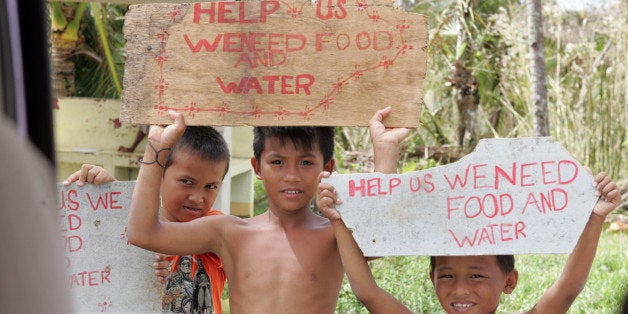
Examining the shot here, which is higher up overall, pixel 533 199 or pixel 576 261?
pixel 533 199

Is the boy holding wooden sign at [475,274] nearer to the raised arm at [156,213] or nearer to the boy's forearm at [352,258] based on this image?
the boy's forearm at [352,258]

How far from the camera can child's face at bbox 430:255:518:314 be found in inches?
107

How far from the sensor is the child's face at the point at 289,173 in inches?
113

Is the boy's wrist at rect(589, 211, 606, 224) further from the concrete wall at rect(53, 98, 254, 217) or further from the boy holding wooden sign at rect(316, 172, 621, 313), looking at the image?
the concrete wall at rect(53, 98, 254, 217)

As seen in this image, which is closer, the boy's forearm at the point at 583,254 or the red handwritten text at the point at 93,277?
the boy's forearm at the point at 583,254

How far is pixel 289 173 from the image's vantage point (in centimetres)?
286

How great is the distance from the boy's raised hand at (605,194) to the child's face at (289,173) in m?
0.93

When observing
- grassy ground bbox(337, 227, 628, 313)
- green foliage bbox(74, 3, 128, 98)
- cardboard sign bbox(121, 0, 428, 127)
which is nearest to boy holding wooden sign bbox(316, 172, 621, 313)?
cardboard sign bbox(121, 0, 428, 127)

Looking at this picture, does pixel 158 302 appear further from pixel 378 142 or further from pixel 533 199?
pixel 533 199

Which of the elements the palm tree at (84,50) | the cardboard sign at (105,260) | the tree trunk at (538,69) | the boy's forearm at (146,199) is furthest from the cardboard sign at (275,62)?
the tree trunk at (538,69)

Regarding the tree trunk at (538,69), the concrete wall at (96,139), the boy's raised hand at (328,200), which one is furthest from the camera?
the tree trunk at (538,69)

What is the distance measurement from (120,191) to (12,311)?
240 cm

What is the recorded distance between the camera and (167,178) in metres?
3.20

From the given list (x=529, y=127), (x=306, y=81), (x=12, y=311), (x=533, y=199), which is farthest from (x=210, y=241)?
(x=529, y=127)
